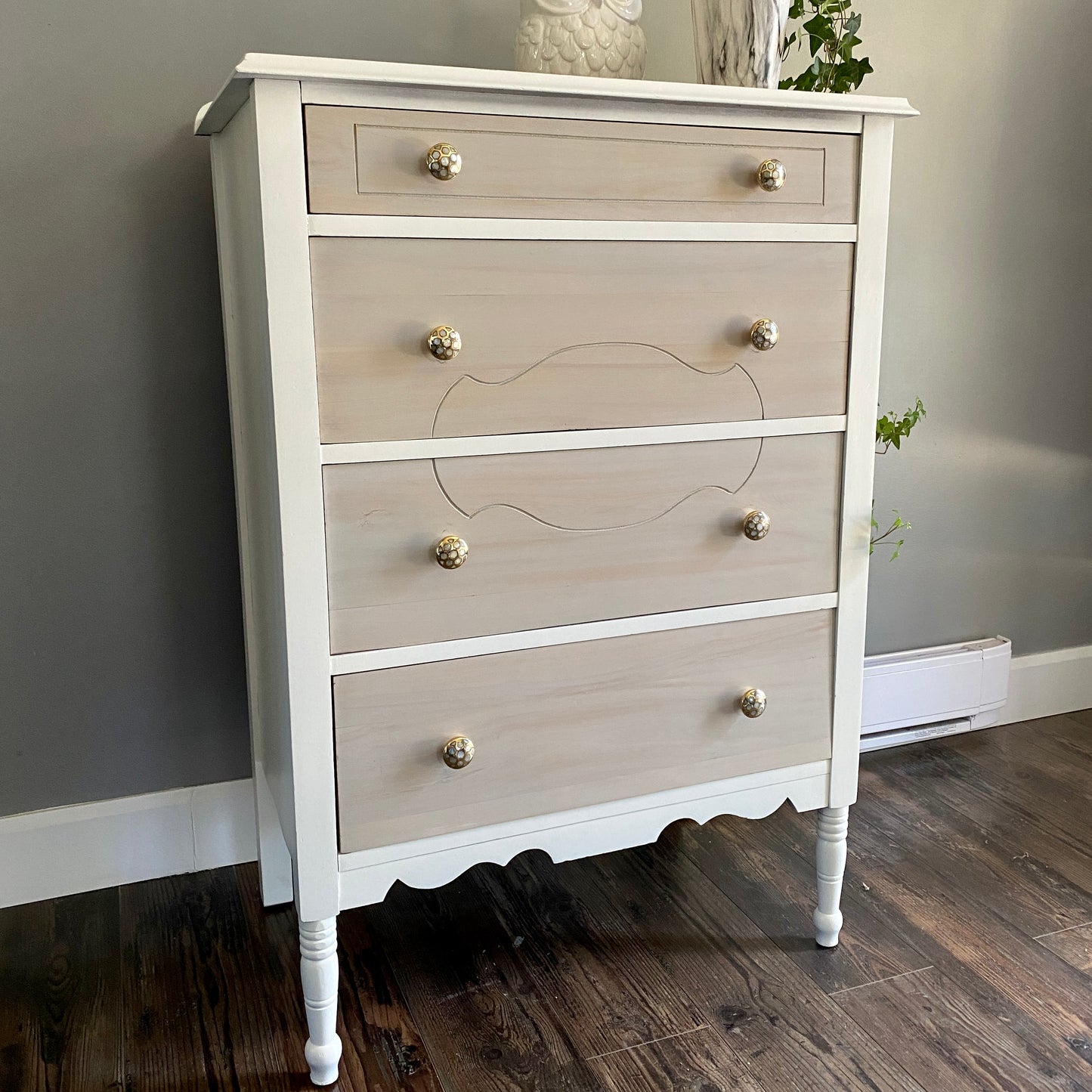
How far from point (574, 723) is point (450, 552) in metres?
0.28

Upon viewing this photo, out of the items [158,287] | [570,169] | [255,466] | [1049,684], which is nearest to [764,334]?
[570,169]

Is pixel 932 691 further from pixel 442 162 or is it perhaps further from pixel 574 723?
pixel 442 162

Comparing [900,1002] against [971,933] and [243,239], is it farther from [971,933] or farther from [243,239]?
[243,239]

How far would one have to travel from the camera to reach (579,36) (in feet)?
4.23

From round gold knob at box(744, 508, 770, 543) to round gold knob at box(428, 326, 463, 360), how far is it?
43 centimetres

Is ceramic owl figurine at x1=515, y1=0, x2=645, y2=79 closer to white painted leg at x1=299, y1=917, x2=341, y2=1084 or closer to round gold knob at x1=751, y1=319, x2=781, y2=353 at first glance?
round gold knob at x1=751, y1=319, x2=781, y2=353

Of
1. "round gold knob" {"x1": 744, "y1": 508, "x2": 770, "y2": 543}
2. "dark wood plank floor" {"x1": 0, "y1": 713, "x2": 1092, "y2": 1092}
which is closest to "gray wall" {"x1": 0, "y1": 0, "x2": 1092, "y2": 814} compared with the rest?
"dark wood plank floor" {"x1": 0, "y1": 713, "x2": 1092, "y2": 1092}

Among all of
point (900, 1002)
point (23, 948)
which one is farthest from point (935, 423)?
point (23, 948)

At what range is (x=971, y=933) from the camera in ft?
5.03

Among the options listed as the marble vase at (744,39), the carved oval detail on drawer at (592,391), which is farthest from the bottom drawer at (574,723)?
the marble vase at (744,39)

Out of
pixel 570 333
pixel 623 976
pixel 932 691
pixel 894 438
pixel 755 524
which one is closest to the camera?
pixel 570 333

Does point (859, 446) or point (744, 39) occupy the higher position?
point (744, 39)

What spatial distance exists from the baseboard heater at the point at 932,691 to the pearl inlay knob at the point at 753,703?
0.77 m

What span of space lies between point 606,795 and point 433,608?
34 centimetres
